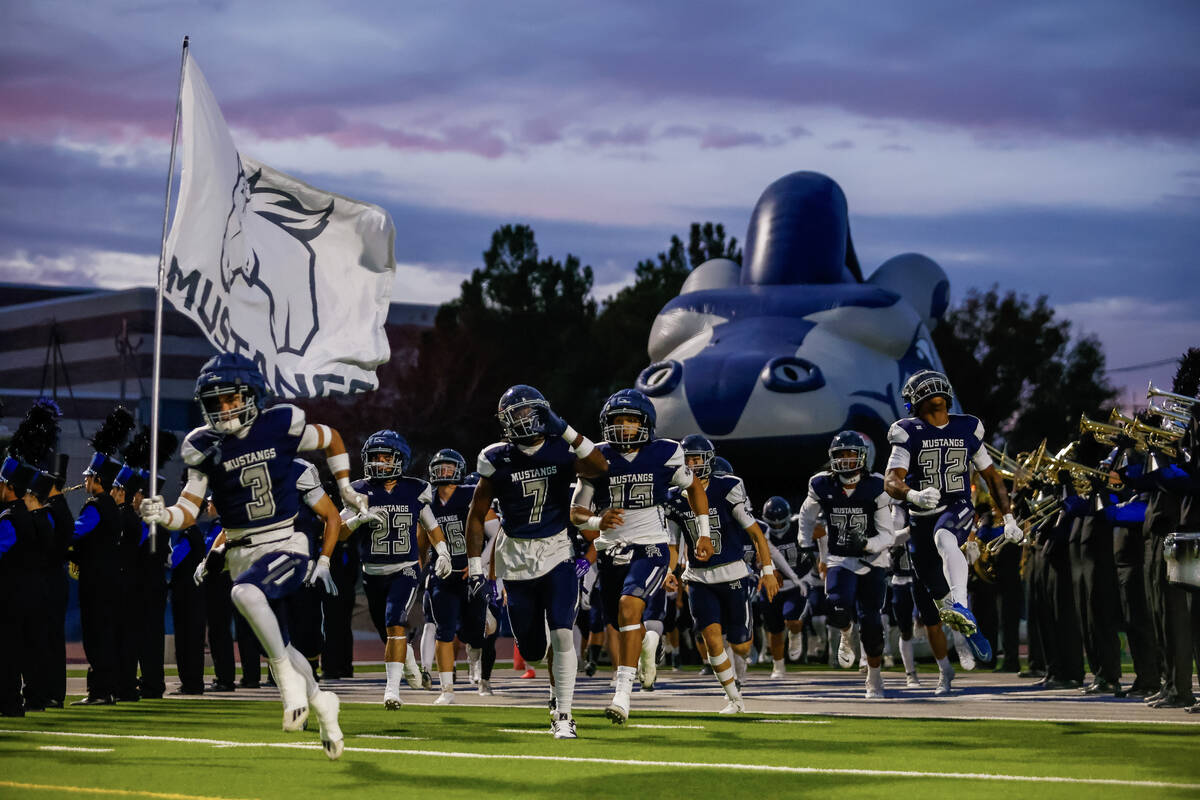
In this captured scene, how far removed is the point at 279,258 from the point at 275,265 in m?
0.13

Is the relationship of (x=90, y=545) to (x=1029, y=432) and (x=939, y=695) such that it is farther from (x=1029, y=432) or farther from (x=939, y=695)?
(x=1029, y=432)

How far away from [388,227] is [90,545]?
4524mm

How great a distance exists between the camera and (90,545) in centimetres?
1487

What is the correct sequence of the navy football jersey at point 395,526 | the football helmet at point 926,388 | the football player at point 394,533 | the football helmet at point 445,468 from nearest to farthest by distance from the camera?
the football helmet at point 926,388, the football player at point 394,533, the navy football jersey at point 395,526, the football helmet at point 445,468

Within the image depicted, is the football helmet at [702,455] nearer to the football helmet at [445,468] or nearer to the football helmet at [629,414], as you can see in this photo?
the football helmet at [629,414]

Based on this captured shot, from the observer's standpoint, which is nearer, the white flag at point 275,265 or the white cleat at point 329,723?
the white cleat at point 329,723

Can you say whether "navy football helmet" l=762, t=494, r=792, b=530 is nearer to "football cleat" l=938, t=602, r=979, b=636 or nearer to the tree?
"football cleat" l=938, t=602, r=979, b=636

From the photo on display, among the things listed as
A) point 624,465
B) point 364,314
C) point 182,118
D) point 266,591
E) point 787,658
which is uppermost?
point 182,118

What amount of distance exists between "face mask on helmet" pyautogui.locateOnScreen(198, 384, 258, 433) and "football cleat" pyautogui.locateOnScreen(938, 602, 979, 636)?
6273mm

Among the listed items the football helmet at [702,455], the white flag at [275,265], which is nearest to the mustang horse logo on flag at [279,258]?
the white flag at [275,265]

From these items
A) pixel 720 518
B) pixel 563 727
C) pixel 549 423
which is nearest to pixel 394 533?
pixel 720 518

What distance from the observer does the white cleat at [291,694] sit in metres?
8.95

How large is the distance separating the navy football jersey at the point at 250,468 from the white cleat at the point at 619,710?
9.76 ft

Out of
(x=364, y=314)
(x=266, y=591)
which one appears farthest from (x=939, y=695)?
(x=266, y=591)
